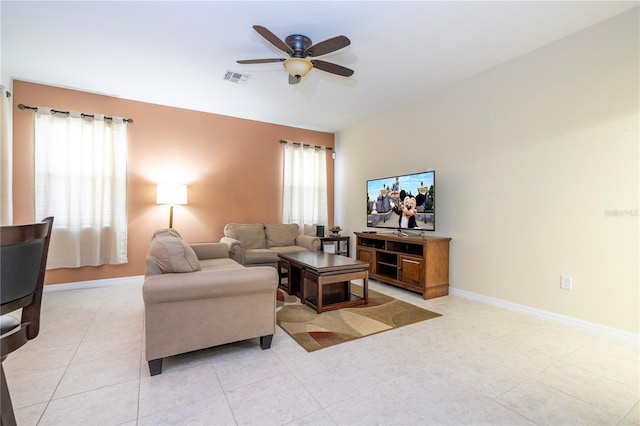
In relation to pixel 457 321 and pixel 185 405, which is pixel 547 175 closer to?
pixel 457 321

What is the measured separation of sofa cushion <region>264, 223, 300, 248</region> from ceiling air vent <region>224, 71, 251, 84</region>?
229 centimetres

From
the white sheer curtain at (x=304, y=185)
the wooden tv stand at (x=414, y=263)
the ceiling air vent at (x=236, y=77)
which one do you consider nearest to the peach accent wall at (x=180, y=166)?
the white sheer curtain at (x=304, y=185)

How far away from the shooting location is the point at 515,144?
3.12 metres

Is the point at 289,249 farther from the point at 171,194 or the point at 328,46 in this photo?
the point at 328,46

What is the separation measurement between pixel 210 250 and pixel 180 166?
1.60 metres

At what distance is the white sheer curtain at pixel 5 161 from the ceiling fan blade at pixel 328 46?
141 inches

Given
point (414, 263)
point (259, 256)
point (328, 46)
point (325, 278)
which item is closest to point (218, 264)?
point (259, 256)

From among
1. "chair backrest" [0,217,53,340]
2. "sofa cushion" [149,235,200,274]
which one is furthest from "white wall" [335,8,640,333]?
"chair backrest" [0,217,53,340]

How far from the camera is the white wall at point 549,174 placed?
243 centimetres

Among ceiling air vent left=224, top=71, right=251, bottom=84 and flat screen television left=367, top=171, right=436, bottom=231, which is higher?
ceiling air vent left=224, top=71, right=251, bottom=84

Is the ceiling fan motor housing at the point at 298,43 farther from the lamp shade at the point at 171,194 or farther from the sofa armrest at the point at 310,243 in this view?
the sofa armrest at the point at 310,243

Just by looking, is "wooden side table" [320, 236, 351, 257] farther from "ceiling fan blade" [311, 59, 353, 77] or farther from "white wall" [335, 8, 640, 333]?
"ceiling fan blade" [311, 59, 353, 77]

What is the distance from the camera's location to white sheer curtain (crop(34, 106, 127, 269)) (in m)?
3.71

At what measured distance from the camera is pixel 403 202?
160 inches
